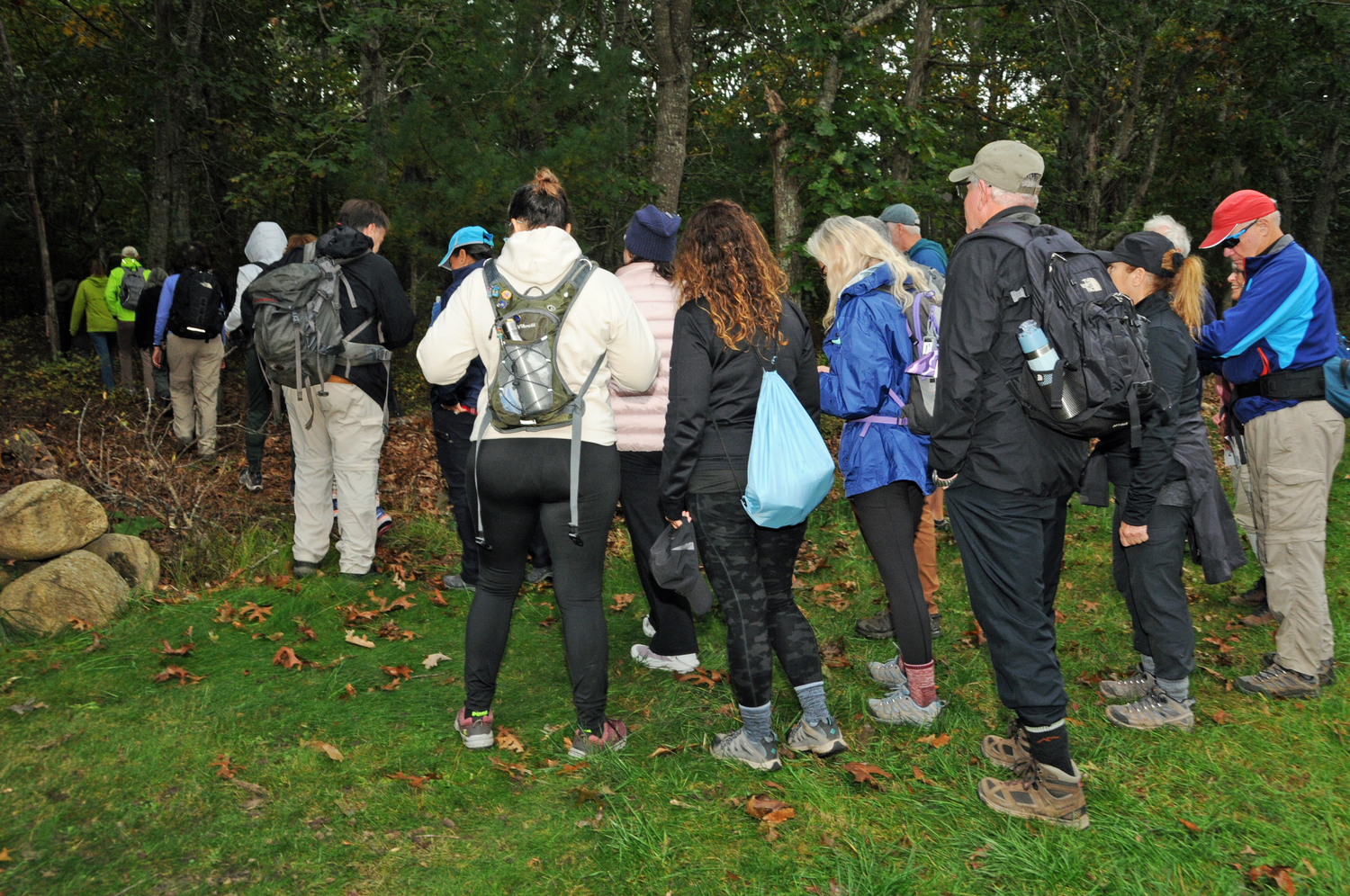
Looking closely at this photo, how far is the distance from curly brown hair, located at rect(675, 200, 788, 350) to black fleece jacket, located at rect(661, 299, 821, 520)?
0.16 ft

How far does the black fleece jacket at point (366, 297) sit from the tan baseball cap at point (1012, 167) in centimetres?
341

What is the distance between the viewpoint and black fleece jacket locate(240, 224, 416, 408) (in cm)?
527

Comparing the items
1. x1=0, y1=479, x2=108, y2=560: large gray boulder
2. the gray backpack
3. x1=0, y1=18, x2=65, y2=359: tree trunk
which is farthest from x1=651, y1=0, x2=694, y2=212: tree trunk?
x1=0, y1=18, x2=65, y2=359: tree trunk

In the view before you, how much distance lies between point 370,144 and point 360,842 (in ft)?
32.4

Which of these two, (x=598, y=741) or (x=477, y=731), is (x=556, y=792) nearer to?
(x=598, y=741)

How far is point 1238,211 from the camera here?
14.1 feet

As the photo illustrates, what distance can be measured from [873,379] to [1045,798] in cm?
175

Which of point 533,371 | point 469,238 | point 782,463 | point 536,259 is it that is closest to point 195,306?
point 469,238

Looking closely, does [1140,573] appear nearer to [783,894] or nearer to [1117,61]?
[783,894]

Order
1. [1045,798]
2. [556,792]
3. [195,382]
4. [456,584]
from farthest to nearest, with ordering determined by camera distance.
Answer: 1. [195,382]
2. [456,584]
3. [556,792]
4. [1045,798]

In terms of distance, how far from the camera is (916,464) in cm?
383

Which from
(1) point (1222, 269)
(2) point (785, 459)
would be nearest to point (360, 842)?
(2) point (785, 459)

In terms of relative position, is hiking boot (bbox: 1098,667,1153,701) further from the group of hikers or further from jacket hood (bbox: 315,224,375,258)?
jacket hood (bbox: 315,224,375,258)

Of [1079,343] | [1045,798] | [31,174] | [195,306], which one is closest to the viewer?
[1079,343]
